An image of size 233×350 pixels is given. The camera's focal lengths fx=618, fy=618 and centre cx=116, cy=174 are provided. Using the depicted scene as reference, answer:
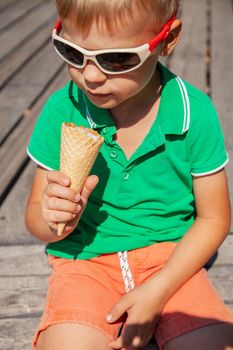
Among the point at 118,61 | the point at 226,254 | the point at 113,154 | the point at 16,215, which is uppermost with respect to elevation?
the point at 118,61

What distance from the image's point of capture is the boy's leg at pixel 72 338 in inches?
70.0

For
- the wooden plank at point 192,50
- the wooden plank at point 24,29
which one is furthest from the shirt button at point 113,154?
the wooden plank at point 24,29

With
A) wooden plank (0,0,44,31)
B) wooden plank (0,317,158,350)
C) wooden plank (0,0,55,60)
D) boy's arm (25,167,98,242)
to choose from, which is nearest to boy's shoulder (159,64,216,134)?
boy's arm (25,167,98,242)

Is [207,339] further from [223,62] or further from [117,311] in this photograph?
[223,62]

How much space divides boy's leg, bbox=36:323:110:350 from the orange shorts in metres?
Result: 0.02

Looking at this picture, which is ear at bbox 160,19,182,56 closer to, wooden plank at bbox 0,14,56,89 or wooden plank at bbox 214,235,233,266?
wooden plank at bbox 214,235,233,266

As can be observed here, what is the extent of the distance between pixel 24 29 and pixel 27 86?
5.06 feet

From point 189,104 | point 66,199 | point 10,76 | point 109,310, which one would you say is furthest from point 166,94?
point 10,76

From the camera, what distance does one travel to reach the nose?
5.69ft

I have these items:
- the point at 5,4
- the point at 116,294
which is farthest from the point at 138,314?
the point at 5,4

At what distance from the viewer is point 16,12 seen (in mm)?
6102

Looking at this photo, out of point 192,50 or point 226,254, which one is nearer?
point 226,254

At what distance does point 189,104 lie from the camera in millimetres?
1952

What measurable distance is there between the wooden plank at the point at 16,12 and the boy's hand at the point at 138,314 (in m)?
4.14
